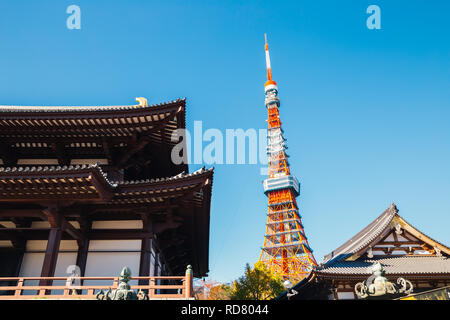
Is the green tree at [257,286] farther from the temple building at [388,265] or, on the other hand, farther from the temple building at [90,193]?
the temple building at [90,193]

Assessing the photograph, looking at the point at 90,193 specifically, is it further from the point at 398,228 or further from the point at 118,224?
the point at 398,228

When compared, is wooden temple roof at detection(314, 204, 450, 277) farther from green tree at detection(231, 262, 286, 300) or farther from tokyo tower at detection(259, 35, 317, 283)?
tokyo tower at detection(259, 35, 317, 283)

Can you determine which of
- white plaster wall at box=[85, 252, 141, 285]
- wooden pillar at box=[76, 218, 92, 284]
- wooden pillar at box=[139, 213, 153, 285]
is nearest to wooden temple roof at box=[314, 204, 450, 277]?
wooden pillar at box=[139, 213, 153, 285]

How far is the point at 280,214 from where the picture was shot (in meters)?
73.3

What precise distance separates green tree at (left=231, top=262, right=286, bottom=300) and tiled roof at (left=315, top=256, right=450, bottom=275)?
19.6 metres

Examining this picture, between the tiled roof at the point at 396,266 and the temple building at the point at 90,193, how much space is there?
623 cm

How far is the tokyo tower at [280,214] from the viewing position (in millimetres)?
65312

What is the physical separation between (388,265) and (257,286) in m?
21.0

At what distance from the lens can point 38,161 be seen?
43.5 ft

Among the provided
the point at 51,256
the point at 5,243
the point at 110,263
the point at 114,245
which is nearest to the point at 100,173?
the point at 51,256

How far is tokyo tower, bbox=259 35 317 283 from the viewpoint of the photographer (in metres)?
65.3

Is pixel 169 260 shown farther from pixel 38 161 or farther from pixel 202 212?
pixel 38 161

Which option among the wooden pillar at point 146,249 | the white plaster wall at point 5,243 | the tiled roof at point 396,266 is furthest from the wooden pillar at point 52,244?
the tiled roof at point 396,266
